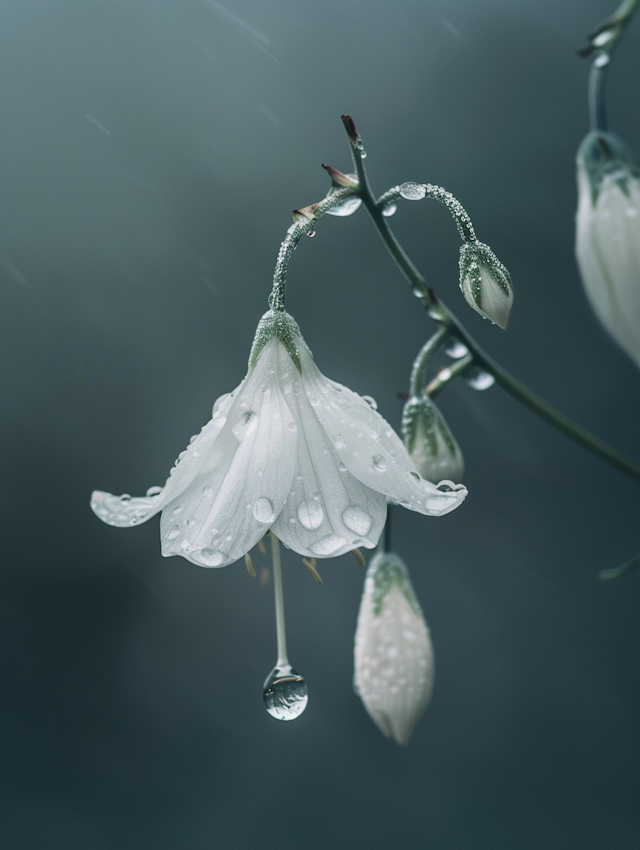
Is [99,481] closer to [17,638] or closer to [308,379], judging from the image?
[17,638]

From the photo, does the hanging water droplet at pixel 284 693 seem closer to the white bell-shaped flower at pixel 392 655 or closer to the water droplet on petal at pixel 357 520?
the white bell-shaped flower at pixel 392 655

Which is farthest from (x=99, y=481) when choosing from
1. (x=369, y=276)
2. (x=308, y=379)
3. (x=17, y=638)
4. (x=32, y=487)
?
(x=308, y=379)

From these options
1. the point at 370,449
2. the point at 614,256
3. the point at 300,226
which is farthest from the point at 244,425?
the point at 614,256

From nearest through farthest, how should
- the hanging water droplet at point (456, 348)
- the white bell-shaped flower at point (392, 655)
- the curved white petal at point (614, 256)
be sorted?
the curved white petal at point (614, 256)
the white bell-shaped flower at point (392, 655)
the hanging water droplet at point (456, 348)

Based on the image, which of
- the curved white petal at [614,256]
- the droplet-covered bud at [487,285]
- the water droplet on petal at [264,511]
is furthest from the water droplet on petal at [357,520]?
the curved white petal at [614,256]

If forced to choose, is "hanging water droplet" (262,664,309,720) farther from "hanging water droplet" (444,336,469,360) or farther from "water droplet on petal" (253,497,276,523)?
"hanging water droplet" (444,336,469,360)

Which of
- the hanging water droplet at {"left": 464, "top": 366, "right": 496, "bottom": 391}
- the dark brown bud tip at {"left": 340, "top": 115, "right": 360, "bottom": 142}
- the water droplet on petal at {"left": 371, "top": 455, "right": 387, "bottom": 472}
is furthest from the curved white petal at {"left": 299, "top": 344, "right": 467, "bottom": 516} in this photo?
the dark brown bud tip at {"left": 340, "top": 115, "right": 360, "bottom": 142}
